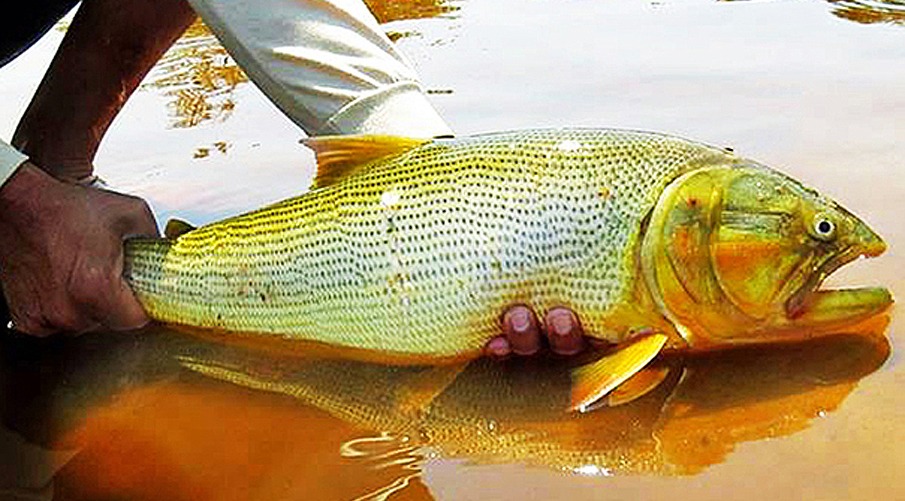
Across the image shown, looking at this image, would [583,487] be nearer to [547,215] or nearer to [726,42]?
[547,215]

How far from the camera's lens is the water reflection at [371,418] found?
2053mm

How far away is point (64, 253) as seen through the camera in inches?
106

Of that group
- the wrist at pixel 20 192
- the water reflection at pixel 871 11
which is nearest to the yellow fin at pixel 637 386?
the wrist at pixel 20 192

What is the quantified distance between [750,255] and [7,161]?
1574 millimetres

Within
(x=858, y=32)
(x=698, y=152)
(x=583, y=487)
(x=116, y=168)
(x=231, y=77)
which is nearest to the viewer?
(x=583, y=487)

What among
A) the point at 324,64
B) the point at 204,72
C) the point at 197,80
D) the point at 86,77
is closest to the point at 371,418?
the point at 324,64

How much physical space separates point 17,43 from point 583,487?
237 centimetres

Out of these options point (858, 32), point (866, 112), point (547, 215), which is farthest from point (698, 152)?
point (858, 32)

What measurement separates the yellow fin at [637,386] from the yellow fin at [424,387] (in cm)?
34

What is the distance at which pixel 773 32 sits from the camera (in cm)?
490

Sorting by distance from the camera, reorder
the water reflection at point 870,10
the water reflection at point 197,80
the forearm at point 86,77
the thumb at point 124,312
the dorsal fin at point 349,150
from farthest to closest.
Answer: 1. the water reflection at point 870,10
2. the water reflection at point 197,80
3. the forearm at point 86,77
4. the thumb at point 124,312
5. the dorsal fin at point 349,150

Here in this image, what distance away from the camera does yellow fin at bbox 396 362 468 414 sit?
2.32m

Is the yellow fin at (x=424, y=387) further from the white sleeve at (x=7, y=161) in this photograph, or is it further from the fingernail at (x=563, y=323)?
the white sleeve at (x=7, y=161)

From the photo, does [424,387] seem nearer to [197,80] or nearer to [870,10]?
[197,80]
